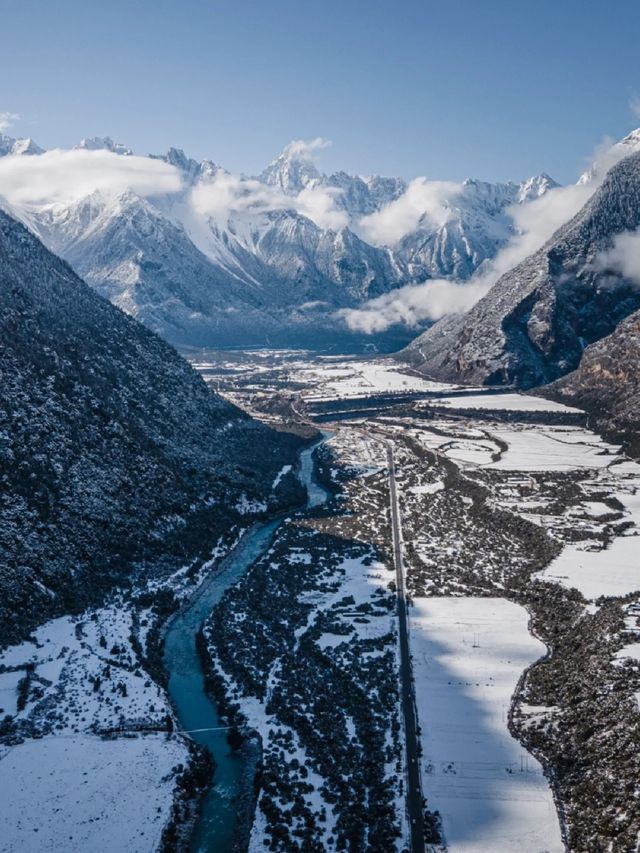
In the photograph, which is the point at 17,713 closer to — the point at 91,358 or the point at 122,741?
the point at 122,741

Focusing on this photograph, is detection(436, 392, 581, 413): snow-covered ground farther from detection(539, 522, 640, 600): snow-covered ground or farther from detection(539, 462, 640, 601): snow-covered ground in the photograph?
detection(539, 522, 640, 600): snow-covered ground

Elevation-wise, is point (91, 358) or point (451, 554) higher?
point (91, 358)

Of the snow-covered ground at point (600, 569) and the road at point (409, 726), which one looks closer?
the road at point (409, 726)

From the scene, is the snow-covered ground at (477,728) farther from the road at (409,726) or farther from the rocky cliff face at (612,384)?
the rocky cliff face at (612,384)

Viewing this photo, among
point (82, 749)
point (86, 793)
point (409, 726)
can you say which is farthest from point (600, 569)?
point (86, 793)

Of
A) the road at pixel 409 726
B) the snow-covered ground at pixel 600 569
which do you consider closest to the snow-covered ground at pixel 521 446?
the snow-covered ground at pixel 600 569

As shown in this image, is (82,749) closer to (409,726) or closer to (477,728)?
(409,726)

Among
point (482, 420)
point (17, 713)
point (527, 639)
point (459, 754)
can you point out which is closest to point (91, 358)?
point (17, 713)
